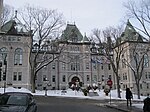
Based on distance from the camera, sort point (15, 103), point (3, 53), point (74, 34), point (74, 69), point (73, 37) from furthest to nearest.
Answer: point (74, 34) → point (73, 37) → point (74, 69) → point (3, 53) → point (15, 103)

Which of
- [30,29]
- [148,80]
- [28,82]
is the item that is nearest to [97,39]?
[30,29]

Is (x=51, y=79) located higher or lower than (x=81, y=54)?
lower

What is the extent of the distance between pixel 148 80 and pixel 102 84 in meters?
14.1

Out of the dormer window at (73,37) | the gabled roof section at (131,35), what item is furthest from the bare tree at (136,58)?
the dormer window at (73,37)

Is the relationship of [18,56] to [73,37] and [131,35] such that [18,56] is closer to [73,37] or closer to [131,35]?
[73,37]

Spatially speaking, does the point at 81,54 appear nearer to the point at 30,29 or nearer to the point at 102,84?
the point at 102,84

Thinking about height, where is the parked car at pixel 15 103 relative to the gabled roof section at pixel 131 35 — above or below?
below

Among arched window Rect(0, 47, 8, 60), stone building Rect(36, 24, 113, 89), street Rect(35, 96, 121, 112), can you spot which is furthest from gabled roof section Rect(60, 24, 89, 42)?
street Rect(35, 96, 121, 112)

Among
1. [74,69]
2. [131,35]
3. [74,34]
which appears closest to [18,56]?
[74,69]

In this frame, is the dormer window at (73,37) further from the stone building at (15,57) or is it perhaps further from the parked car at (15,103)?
the parked car at (15,103)

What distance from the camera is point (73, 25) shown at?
76.1m

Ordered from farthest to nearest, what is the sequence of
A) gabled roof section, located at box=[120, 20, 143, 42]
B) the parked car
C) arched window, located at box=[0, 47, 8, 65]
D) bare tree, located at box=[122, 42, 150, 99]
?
1. arched window, located at box=[0, 47, 8, 65]
2. gabled roof section, located at box=[120, 20, 143, 42]
3. bare tree, located at box=[122, 42, 150, 99]
4. the parked car

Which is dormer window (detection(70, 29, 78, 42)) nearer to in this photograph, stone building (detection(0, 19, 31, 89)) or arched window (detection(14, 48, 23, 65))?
stone building (detection(0, 19, 31, 89))

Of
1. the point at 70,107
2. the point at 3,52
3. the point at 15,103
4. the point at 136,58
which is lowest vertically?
the point at 70,107
